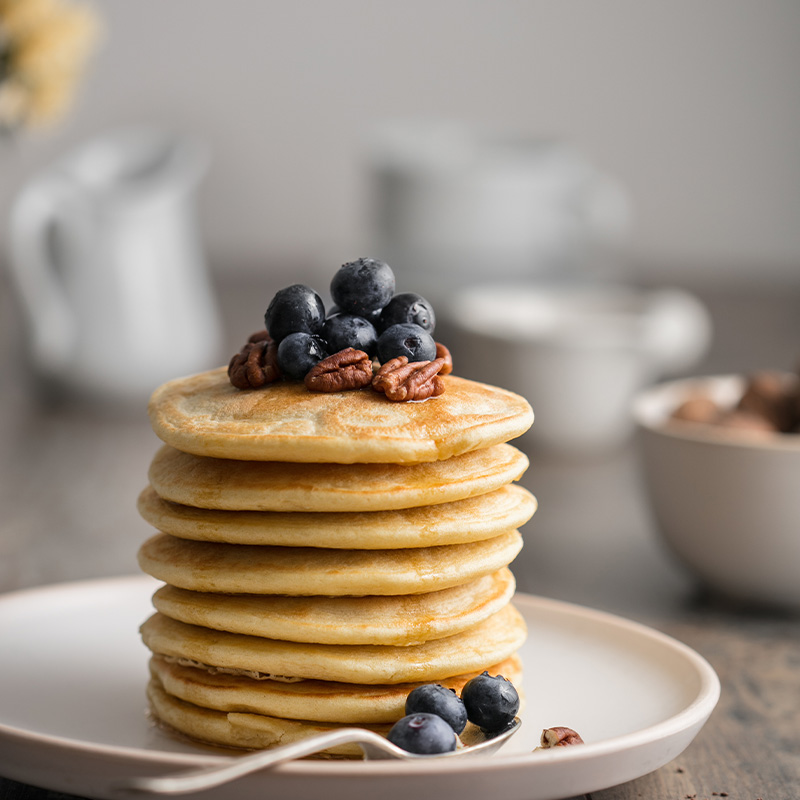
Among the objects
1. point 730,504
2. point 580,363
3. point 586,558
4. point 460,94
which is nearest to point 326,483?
point 730,504

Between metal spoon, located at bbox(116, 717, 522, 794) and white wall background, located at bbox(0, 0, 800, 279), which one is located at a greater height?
white wall background, located at bbox(0, 0, 800, 279)

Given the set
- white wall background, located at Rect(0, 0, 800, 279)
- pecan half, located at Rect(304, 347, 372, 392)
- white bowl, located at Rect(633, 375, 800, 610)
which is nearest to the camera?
pecan half, located at Rect(304, 347, 372, 392)

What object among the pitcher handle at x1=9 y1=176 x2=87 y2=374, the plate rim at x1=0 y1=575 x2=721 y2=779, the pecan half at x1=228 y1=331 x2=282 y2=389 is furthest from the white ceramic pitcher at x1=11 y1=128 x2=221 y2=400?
the plate rim at x1=0 y1=575 x2=721 y2=779

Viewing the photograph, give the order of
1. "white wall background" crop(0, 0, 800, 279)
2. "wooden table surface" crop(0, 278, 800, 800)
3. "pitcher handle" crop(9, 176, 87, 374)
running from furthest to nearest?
"white wall background" crop(0, 0, 800, 279)
"pitcher handle" crop(9, 176, 87, 374)
"wooden table surface" crop(0, 278, 800, 800)

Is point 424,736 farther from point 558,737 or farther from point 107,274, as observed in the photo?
point 107,274

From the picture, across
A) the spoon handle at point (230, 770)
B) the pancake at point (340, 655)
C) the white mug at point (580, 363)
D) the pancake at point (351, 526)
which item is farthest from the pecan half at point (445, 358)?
the white mug at point (580, 363)

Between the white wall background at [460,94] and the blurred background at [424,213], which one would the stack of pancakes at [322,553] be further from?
the white wall background at [460,94]

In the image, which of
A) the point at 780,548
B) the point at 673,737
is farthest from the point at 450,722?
the point at 780,548

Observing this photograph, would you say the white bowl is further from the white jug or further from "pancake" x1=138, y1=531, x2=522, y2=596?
the white jug
